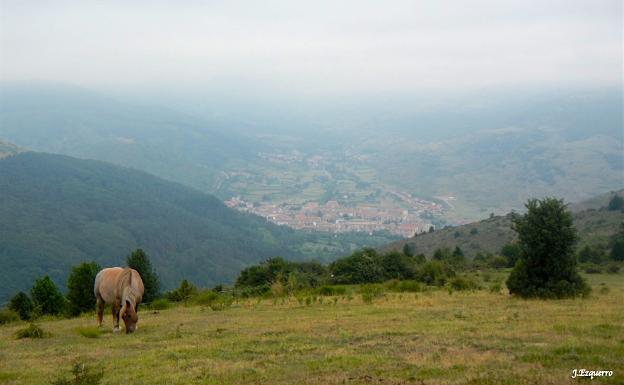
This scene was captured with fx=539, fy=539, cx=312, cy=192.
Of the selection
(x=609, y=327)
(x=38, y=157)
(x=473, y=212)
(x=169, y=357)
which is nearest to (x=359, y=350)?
(x=169, y=357)

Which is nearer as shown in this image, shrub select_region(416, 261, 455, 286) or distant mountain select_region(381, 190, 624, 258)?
shrub select_region(416, 261, 455, 286)

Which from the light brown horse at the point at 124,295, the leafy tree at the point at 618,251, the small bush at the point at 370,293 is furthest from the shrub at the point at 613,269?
the light brown horse at the point at 124,295

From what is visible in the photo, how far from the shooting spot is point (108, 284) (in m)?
17.0

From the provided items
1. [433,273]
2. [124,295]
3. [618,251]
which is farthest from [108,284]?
[618,251]

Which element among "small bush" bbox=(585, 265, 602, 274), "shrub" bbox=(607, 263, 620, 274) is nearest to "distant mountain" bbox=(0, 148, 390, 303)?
"small bush" bbox=(585, 265, 602, 274)

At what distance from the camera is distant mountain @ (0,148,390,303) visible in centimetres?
11350

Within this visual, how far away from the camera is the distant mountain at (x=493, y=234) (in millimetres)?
55406

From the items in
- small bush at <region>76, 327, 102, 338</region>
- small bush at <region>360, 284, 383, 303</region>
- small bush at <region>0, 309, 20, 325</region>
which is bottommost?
small bush at <region>0, 309, 20, 325</region>

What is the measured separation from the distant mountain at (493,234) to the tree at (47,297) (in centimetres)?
4150

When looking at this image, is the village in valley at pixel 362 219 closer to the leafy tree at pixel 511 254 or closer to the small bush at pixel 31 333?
the leafy tree at pixel 511 254

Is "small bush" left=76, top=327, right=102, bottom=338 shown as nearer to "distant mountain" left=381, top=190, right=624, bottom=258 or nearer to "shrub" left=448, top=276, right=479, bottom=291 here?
"shrub" left=448, top=276, right=479, bottom=291

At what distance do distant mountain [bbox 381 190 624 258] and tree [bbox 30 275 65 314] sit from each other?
41.5m

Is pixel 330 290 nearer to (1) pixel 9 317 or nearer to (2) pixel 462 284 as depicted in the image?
(2) pixel 462 284

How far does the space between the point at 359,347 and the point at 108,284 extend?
9289 millimetres
